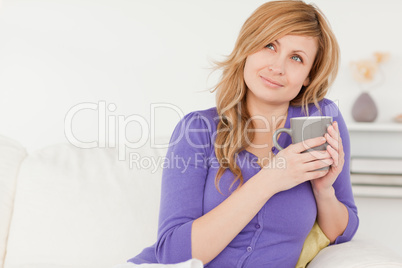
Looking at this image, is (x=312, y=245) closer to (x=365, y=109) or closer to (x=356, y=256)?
(x=356, y=256)

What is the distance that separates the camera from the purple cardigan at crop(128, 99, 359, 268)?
134 cm

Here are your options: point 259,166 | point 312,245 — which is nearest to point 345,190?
point 312,245

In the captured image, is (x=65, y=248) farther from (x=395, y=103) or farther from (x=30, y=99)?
(x=395, y=103)

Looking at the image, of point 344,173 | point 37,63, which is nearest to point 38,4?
point 37,63

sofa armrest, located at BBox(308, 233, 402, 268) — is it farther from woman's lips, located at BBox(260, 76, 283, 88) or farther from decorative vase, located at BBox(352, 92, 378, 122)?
decorative vase, located at BBox(352, 92, 378, 122)

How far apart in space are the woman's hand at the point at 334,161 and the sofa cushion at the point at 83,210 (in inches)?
25.7

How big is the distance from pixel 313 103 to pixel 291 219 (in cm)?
43

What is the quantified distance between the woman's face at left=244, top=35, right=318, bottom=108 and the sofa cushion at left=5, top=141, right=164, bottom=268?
2.00ft

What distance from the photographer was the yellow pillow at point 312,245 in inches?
58.1

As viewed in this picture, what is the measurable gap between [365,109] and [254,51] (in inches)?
51.5

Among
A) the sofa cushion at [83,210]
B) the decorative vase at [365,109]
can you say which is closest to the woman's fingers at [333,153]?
the sofa cushion at [83,210]

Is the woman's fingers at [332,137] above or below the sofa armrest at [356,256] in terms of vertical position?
above

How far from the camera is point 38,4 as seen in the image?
2.67 metres

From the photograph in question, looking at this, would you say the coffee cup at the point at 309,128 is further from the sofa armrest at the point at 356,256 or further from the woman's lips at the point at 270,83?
the sofa armrest at the point at 356,256
